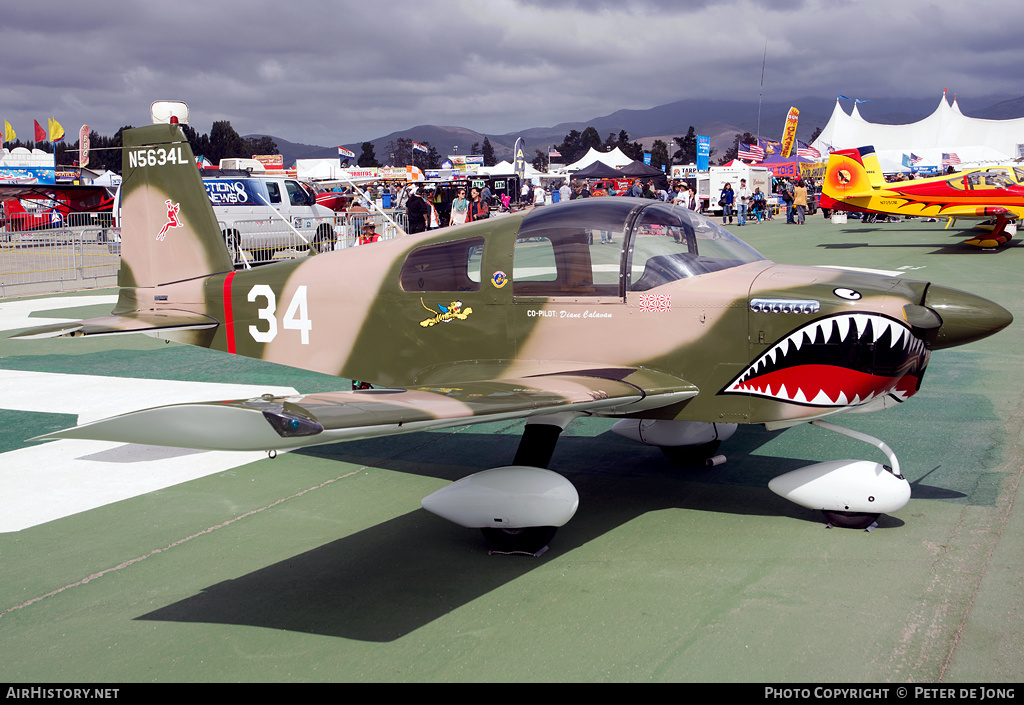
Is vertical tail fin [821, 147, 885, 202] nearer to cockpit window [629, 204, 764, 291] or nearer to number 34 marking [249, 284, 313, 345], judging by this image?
cockpit window [629, 204, 764, 291]

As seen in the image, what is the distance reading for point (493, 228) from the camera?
211 inches

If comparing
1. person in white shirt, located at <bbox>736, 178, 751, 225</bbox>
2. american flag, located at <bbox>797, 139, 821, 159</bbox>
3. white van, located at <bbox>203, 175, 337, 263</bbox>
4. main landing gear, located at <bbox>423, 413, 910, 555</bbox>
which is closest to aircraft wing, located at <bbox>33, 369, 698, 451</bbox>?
main landing gear, located at <bbox>423, 413, 910, 555</bbox>

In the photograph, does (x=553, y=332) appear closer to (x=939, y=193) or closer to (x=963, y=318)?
(x=963, y=318)

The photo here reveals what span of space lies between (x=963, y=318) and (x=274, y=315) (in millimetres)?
4728

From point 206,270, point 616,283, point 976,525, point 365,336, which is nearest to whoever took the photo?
point 976,525

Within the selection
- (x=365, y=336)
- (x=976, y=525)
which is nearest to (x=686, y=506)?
(x=976, y=525)

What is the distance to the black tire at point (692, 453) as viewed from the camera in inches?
232

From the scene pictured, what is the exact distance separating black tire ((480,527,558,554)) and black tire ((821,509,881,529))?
1706 mm

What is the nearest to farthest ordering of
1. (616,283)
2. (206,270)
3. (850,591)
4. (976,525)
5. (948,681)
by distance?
(948,681) < (850,591) < (976,525) < (616,283) < (206,270)

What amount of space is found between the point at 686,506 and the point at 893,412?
3.06 m

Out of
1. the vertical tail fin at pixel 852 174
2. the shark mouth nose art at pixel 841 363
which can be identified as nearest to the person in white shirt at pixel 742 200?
the vertical tail fin at pixel 852 174

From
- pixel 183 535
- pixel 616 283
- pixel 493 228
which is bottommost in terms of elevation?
pixel 183 535

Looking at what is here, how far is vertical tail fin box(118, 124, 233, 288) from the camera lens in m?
6.93

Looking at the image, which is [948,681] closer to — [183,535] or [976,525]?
[976,525]
